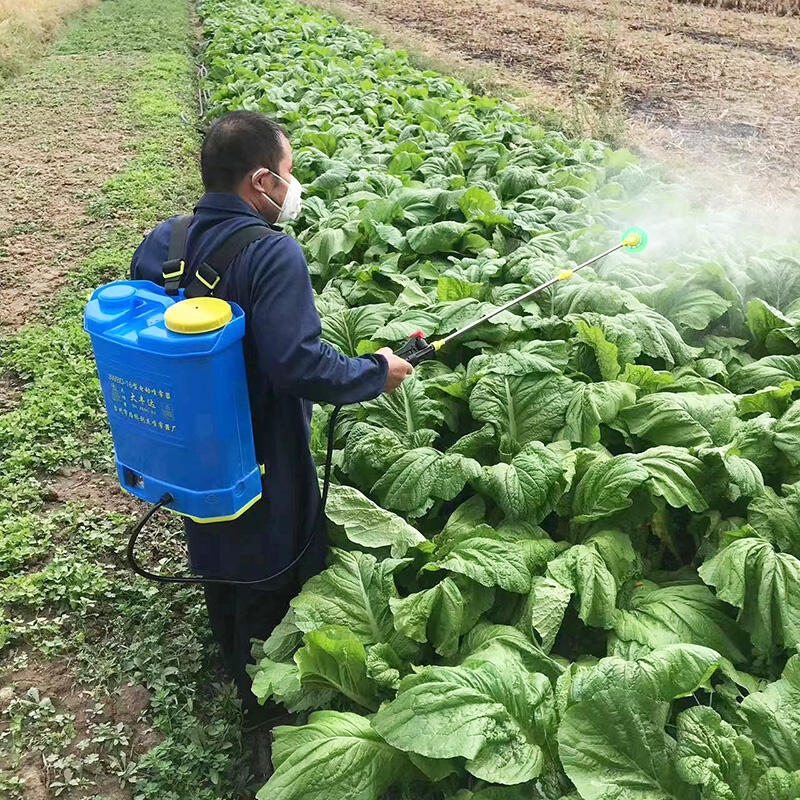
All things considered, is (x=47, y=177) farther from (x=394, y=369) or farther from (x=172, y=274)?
(x=394, y=369)

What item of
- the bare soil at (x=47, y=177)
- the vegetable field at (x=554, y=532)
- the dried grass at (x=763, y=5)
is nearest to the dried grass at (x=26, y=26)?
the bare soil at (x=47, y=177)

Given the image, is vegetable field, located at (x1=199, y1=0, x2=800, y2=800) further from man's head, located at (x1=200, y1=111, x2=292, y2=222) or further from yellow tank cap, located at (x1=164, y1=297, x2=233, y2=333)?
man's head, located at (x1=200, y1=111, x2=292, y2=222)

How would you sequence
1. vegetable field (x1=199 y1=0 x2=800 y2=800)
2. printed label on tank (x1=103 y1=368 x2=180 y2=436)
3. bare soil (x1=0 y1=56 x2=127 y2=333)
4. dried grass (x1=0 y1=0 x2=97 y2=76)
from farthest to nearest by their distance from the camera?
1. dried grass (x1=0 y1=0 x2=97 y2=76)
2. bare soil (x1=0 y1=56 x2=127 y2=333)
3. printed label on tank (x1=103 y1=368 x2=180 y2=436)
4. vegetable field (x1=199 y1=0 x2=800 y2=800)

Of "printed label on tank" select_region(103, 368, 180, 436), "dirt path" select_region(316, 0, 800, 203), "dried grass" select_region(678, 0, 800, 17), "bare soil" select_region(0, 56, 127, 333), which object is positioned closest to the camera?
"printed label on tank" select_region(103, 368, 180, 436)

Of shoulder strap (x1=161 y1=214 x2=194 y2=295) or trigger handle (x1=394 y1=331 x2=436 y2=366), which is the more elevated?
shoulder strap (x1=161 y1=214 x2=194 y2=295)

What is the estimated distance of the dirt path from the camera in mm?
9000

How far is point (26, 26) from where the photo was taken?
58.5ft

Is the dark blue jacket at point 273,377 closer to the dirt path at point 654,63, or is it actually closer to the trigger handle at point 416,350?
the trigger handle at point 416,350

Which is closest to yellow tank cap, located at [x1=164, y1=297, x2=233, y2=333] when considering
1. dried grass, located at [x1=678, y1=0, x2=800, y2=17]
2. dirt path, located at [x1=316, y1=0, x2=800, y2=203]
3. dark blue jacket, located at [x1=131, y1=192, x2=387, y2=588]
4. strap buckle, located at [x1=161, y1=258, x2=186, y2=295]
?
dark blue jacket, located at [x1=131, y1=192, x2=387, y2=588]

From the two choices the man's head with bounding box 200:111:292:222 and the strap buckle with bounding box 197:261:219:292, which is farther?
the man's head with bounding box 200:111:292:222

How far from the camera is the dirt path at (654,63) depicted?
9000 millimetres

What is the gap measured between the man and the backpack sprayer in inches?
3.6

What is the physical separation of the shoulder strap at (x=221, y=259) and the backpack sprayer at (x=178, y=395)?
0.25 feet

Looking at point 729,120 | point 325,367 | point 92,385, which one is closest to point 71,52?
point 729,120
